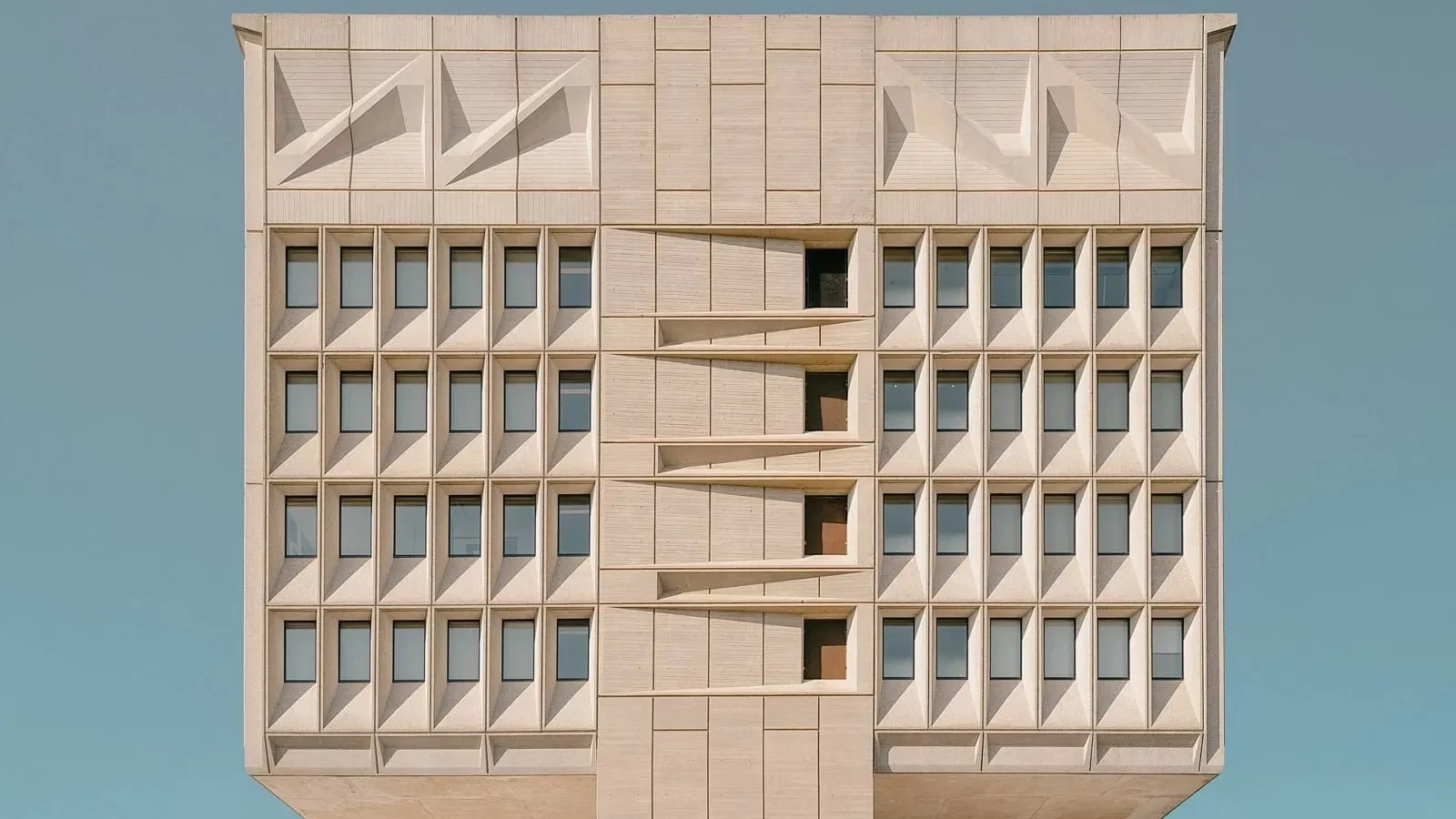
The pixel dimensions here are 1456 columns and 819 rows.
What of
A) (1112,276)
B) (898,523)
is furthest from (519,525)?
(1112,276)

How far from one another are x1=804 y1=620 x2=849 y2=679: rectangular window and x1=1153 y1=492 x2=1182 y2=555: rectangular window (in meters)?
7.35

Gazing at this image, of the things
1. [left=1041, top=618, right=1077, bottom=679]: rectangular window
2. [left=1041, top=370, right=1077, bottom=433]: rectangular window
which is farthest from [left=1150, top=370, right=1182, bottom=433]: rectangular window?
[left=1041, top=618, right=1077, bottom=679]: rectangular window

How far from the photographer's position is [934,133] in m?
27.6

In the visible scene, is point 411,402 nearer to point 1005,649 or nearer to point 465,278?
point 465,278

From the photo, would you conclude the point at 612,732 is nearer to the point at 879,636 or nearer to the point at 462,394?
the point at 879,636

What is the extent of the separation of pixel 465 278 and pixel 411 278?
122 centimetres

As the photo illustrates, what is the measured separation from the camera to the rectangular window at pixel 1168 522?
90.3 ft

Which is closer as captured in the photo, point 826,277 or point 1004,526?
point 1004,526

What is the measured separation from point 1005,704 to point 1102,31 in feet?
50.1

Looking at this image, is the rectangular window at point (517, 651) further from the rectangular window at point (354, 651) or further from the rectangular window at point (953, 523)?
the rectangular window at point (953, 523)

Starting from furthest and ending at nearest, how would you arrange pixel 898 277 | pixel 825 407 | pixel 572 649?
pixel 825 407 < pixel 898 277 < pixel 572 649

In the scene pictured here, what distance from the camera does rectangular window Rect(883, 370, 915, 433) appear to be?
27.6 metres

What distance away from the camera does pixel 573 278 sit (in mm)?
27688

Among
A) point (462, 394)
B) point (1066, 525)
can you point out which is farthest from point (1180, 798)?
point (462, 394)
